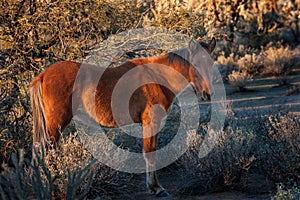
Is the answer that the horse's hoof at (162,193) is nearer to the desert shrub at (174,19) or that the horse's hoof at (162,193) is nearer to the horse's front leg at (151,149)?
the horse's front leg at (151,149)

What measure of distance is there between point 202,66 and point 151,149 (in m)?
1.28

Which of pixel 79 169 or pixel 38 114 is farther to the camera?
pixel 38 114

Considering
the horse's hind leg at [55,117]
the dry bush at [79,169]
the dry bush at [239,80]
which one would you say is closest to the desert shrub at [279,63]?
the dry bush at [239,80]

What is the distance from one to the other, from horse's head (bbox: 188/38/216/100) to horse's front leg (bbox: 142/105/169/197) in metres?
0.71

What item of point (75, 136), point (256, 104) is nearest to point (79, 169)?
point (75, 136)

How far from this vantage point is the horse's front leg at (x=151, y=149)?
6229 mm

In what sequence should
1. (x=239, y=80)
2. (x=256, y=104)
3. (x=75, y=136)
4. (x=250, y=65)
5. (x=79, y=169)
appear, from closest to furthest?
(x=79, y=169)
(x=75, y=136)
(x=256, y=104)
(x=239, y=80)
(x=250, y=65)

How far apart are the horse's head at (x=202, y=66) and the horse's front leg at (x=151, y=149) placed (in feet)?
2.34

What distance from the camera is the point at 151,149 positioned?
6305 millimetres

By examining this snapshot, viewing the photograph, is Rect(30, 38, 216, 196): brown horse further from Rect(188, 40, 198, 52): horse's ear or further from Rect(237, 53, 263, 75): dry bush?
Rect(237, 53, 263, 75): dry bush

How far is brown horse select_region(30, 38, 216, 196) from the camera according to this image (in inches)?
235

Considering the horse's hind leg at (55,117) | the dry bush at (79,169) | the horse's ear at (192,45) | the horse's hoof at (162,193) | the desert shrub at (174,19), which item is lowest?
the horse's hoof at (162,193)

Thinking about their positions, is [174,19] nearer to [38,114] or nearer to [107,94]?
[107,94]

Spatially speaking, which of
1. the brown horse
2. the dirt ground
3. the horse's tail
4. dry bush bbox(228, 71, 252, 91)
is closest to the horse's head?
the brown horse
